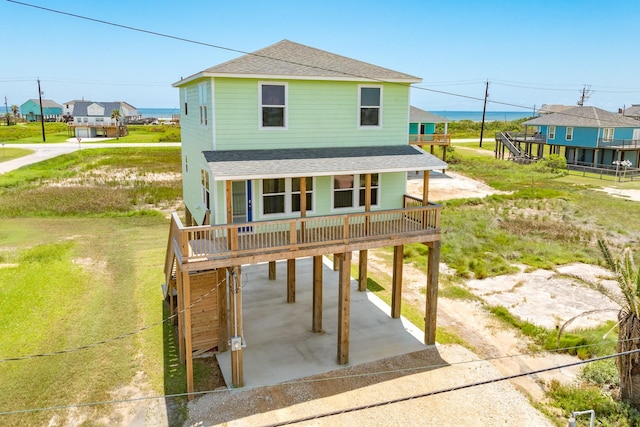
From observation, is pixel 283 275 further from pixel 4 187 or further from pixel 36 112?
pixel 36 112

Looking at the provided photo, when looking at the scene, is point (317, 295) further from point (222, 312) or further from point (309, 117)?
point (309, 117)

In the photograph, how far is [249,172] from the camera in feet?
41.5

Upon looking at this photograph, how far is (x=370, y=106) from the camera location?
1594cm

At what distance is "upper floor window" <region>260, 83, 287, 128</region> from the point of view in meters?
14.4

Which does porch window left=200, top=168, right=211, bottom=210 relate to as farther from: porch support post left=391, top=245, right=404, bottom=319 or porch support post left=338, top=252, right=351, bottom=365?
porch support post left=391, top=245, right=404, bottom=319

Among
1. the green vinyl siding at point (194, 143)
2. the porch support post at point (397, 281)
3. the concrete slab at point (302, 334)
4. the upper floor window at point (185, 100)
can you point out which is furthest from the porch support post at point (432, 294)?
the upper floor window at point (185, 100)

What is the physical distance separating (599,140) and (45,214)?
180 feet

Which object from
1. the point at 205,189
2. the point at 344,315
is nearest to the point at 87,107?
the point at 205,189

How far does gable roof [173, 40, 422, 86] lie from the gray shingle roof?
229cm

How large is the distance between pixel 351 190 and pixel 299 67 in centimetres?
434

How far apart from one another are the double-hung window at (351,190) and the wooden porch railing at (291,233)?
2.12ft

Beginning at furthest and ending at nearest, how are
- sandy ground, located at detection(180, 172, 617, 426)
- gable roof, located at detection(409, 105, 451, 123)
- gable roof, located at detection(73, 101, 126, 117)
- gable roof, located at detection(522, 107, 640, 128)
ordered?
gable roof, located at detection(73, 101, 126, 117), gable roof, located at detection(522, 107, 640, 128), gable roof, located at detection(409, 105, 451, 123), sandy ground, located at detection(180, 172, 617, 426)

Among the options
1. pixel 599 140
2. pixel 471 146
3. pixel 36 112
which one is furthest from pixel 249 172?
pixel 36 112

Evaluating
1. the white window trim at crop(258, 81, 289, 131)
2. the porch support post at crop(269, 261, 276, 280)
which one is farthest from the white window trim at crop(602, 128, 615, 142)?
Result: the white window trim at crop(258, 81, 289, 131)
